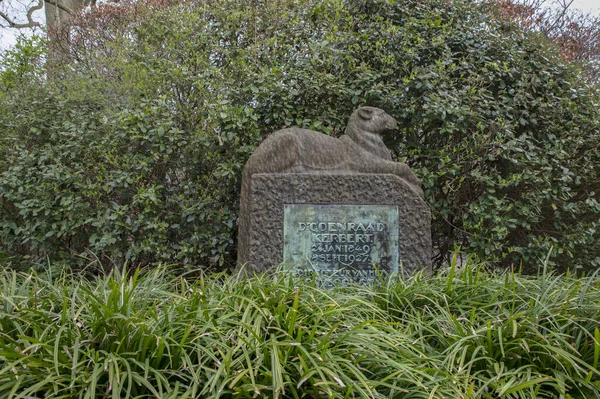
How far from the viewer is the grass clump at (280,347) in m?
2.07

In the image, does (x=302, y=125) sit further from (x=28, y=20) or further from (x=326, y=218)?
(x=28, y=20)

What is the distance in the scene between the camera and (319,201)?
410 cm

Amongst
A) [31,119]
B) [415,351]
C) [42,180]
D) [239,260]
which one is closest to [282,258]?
[239,260]

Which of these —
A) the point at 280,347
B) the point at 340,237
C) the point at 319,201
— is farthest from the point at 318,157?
the point at 280,347

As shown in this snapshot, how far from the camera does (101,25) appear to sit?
987 centimetres

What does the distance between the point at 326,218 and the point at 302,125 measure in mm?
1427

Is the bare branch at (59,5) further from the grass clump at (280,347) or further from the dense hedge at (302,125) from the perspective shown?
the grass clump at (280,347)

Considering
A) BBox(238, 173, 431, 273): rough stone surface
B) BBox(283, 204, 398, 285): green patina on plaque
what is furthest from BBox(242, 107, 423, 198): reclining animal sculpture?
BBox(283, 204, 398, 285): green patina on plaque

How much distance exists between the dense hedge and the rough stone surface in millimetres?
833

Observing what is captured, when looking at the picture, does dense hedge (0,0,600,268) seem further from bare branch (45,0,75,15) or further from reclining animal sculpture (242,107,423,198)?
bare branch (45,0,75,15)

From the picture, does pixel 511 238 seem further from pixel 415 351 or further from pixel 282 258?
pixel 415 351

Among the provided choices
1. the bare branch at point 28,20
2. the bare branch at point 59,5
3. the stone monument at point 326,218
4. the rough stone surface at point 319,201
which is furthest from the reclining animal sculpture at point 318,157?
the bare branch at point 28,20

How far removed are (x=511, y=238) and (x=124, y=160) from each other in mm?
4014

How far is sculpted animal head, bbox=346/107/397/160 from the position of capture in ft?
14.4
